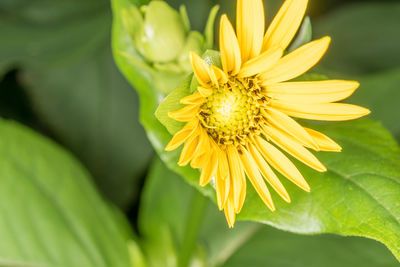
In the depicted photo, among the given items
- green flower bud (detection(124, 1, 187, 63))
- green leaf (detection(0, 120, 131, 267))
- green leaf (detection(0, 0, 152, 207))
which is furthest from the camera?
green leaf (detection(0, 0, 152, 207))

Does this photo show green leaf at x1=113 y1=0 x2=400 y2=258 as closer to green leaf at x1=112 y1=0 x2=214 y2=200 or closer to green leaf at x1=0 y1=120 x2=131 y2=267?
green leaf at x1=112 y1=0 x2=214 y2=200

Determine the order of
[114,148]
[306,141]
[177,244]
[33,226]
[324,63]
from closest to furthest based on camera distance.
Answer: [306,141], [33,226], [177,244], [114,148], [324,63]

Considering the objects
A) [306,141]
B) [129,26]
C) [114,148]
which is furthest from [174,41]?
[114,148]

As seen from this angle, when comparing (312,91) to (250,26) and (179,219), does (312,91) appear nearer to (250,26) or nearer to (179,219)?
(250,26)

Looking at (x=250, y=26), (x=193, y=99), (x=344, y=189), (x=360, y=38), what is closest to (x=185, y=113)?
(x=193, y=99)

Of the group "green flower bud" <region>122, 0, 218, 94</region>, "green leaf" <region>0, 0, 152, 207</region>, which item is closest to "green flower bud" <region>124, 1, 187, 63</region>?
"green flower bud" <region>122, 0, 218, 94</region>

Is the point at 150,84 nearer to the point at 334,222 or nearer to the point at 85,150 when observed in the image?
the point at 334,222

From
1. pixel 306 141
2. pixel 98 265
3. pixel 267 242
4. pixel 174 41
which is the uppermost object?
pixel 174 41
